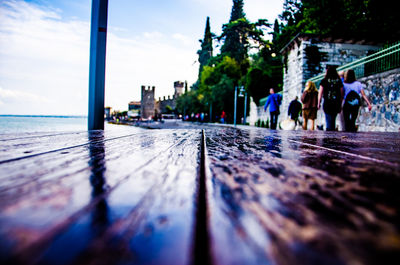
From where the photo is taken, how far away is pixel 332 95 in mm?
5082

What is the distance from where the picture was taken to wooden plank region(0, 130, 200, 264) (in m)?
0.19

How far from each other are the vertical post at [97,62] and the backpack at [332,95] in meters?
4.67

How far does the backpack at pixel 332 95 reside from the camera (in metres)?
5.07

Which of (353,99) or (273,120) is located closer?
(353,99)

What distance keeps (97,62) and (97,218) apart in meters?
3.66

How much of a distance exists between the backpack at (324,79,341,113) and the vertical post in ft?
15.3

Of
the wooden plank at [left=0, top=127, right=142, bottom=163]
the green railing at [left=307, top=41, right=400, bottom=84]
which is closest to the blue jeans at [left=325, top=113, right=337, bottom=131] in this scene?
the green railing at [left=307, top=41, right=400, bottom=84]

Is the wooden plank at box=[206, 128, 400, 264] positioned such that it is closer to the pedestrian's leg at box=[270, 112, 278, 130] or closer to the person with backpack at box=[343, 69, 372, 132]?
the person with backpack at box=[343, 69, 372, 132]

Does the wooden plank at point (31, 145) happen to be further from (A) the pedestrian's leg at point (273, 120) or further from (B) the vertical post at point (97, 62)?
(A) the pedestrian's leg at point (273, 120)

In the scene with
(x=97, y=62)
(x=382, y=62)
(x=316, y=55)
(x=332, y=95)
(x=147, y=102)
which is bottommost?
(x=332, y=95)

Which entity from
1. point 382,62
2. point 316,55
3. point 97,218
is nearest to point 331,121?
point 382,62

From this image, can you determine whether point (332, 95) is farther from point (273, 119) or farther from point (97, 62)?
point (97, 62)

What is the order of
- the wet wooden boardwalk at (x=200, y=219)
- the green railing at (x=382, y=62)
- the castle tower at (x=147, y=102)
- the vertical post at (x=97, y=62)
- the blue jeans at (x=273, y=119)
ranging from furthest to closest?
the castle tower at (x=147, y=102) < the blue jeans at (x=273, y=119) < the green railing at (x=382, y=62) < the vertical post at (x=97, y=62) < the wet wooden boardwalk at (x=200, y=219)

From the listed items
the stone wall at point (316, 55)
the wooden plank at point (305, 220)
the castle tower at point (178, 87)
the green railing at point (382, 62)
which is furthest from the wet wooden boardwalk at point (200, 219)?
the castle tower at point (178, 87)
